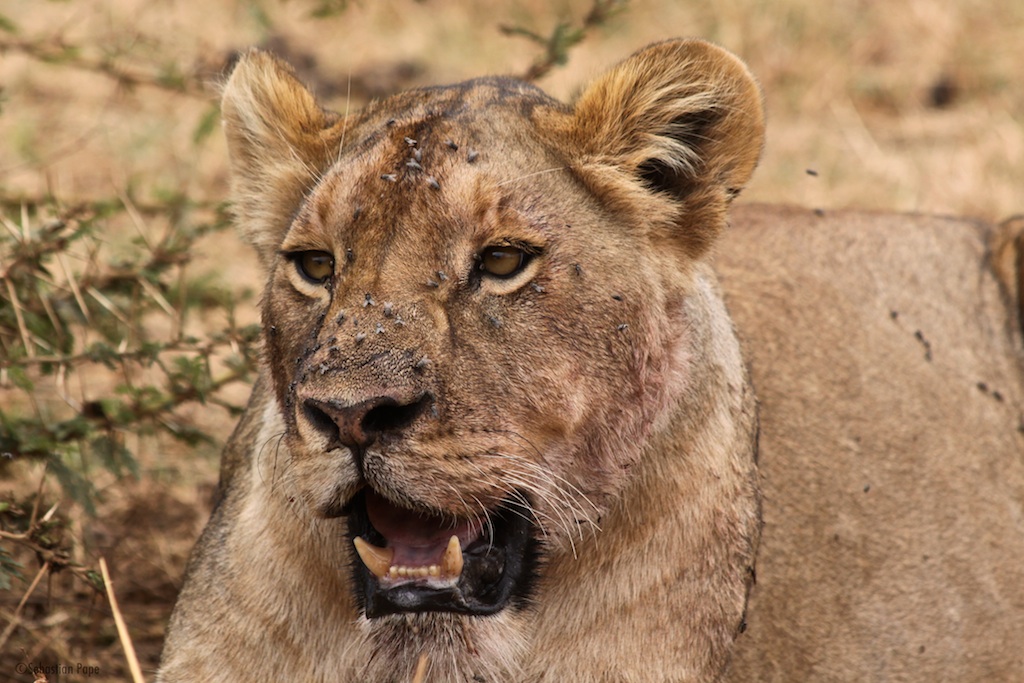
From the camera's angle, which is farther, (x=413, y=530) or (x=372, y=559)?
(x=413, y=530)

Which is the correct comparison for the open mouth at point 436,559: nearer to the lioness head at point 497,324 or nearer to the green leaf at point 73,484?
the lioness head at point 497,324

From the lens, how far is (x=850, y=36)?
931cm

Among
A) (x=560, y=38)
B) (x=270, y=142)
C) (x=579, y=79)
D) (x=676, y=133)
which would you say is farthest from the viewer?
(x=579, y=79)

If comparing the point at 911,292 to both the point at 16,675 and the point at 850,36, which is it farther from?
the point at 850,36

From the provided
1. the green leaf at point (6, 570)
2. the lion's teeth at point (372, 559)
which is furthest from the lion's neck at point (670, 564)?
the green leaf at point (6, 570)

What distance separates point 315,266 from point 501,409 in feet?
1.84

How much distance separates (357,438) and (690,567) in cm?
94

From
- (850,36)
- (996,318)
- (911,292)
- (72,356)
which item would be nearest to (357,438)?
(72,356)

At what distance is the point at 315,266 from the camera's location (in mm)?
3043

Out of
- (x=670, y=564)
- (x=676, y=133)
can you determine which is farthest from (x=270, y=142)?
(x=670, y=564)

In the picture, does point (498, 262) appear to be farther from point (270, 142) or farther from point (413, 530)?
point (270, 142)

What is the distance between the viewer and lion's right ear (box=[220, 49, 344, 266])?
11.0 ft

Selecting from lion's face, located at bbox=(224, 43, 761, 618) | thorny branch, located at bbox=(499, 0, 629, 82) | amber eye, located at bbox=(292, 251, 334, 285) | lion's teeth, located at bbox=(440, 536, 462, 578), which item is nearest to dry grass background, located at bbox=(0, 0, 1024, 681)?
thorny branch, located at bbox=(499, 0, 629, 82)

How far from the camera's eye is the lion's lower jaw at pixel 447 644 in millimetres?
2824
